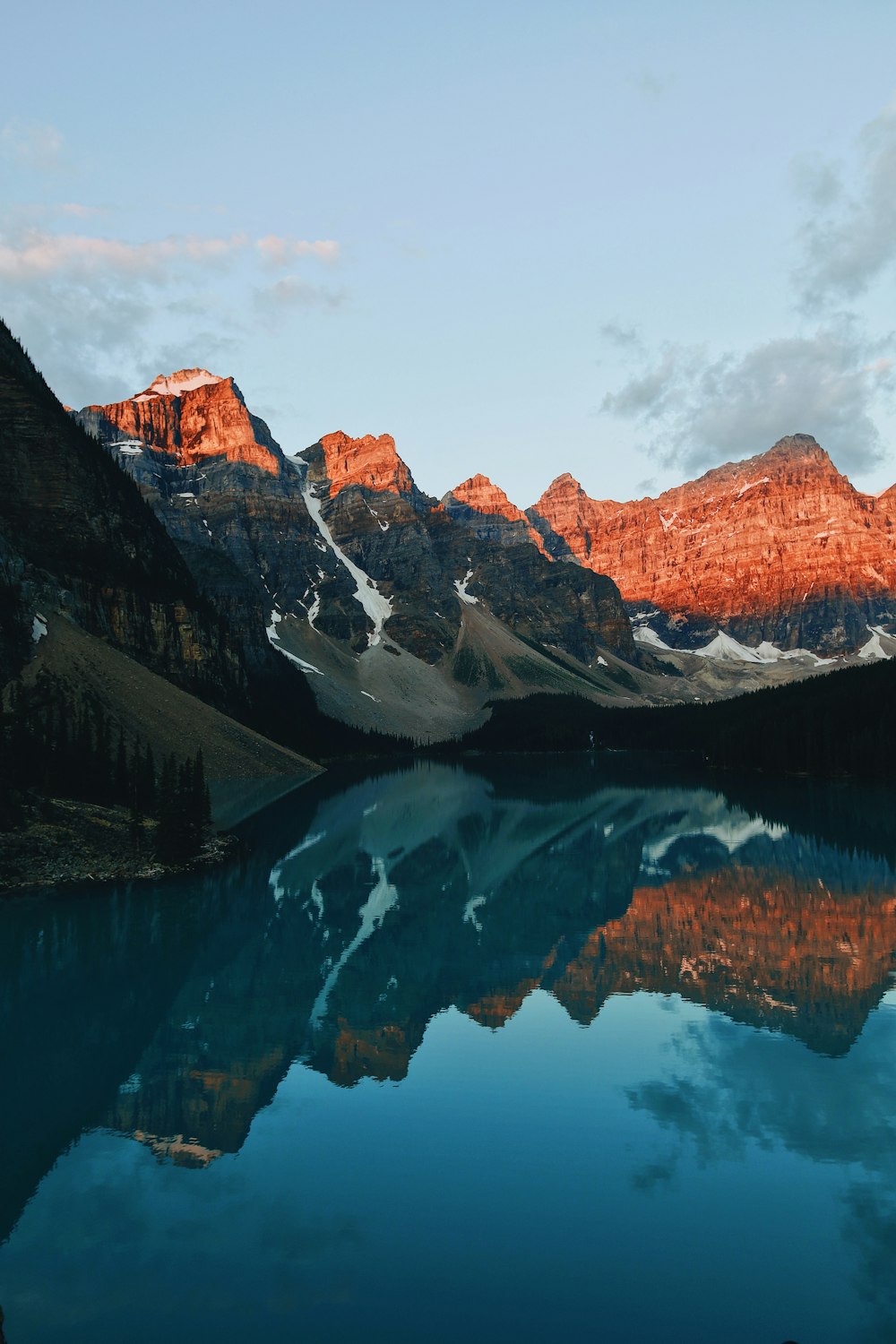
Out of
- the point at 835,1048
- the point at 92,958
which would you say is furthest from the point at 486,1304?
the point at 92,958

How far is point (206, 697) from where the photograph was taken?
134 metres

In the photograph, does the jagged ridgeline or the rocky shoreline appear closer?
the rocky shoreline

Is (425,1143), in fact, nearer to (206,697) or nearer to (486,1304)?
(486,1304)

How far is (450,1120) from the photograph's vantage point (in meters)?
17.8

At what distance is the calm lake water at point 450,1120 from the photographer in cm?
1188

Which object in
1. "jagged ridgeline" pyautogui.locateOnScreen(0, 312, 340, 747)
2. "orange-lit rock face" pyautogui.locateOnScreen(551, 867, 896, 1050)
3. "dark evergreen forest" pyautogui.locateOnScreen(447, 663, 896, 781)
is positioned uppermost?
"jagged ridgeline" pyautogui.locateOnScreen(0, 312, 340, 747)

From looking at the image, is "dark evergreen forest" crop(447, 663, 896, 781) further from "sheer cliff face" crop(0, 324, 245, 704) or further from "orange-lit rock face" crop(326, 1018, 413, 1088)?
"orange-lit rock face" crop(326, 1018, 413, 1088)

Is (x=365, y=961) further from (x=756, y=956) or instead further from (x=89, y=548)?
(x=89, y=548)

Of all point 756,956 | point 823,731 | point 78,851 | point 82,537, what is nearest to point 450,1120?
point 756,956

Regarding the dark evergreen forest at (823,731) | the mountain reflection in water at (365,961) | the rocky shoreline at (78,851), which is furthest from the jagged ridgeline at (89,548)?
the dark evergreen forest at (823,731)

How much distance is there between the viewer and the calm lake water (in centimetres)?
1188

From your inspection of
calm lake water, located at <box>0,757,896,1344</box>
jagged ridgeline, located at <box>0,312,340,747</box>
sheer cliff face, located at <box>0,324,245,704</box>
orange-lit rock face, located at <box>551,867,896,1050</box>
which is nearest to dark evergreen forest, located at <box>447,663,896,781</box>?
calm lake water, located at <box>0,757,896,1344</box>

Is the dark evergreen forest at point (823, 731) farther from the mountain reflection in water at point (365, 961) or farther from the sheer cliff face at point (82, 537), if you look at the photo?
the sheer cliff face at point (82, 537)

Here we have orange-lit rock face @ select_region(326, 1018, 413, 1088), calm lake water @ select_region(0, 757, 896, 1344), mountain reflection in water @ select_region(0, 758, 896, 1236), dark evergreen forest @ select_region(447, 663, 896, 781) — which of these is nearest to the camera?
calm lake water @ select_region(0, 757, 896, 1344)
